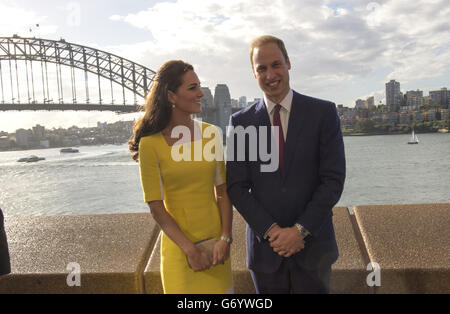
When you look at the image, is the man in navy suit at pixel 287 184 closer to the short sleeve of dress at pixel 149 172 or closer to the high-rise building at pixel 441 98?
the short sleeve of dress at pixel 149 172

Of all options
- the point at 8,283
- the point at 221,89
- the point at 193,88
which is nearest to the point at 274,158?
the point at 193,88

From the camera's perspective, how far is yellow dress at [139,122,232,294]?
3.47ft

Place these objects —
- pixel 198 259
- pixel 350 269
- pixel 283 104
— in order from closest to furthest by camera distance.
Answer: pixel 198 259 < pixel 283 104 < pixel 350 269

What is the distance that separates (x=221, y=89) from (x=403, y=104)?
42.4 metres

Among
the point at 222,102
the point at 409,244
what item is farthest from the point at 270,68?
the point at 222,102

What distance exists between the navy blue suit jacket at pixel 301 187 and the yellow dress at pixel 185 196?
3.4 inches

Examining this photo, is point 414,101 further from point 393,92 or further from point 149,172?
point 149,172

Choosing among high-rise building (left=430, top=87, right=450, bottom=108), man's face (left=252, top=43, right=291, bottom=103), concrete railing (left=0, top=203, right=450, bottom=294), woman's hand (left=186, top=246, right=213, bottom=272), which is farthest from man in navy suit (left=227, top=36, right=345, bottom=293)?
high-rise building (left=430, top=87, right=450, bottom=108)

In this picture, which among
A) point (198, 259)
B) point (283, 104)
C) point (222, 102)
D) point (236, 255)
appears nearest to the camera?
point (198, 259)

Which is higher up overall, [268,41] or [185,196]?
[268,41]

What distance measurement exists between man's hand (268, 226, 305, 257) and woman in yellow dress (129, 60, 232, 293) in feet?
0.43

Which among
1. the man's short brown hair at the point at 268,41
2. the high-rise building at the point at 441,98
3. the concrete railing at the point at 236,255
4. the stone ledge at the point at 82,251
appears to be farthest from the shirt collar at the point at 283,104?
the high-rise building at the point at 441,98

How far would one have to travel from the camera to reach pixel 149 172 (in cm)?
104

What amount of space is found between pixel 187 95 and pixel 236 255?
651mm
